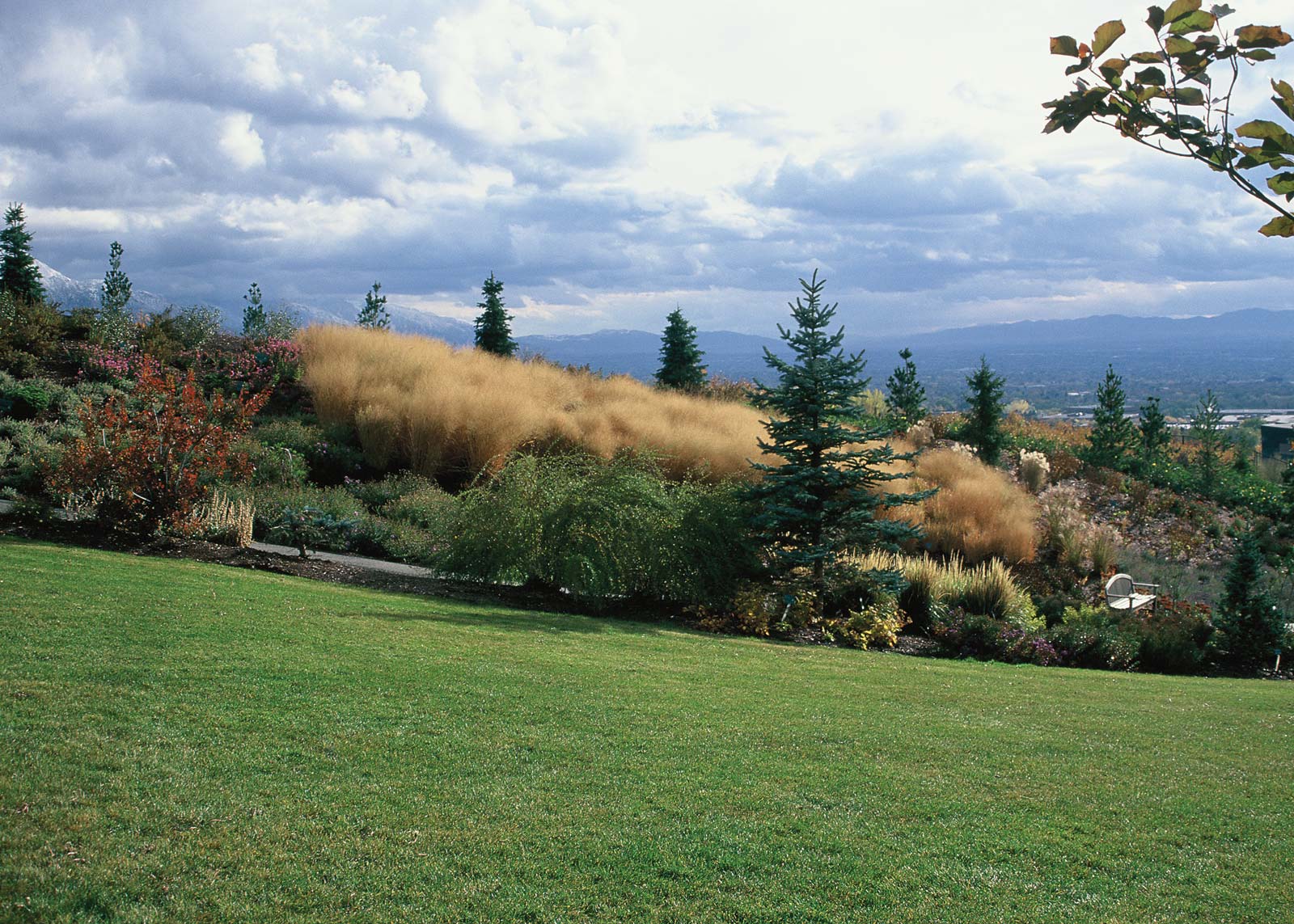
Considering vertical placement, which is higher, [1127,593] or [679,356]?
[679,356]

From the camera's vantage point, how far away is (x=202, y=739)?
512 cm

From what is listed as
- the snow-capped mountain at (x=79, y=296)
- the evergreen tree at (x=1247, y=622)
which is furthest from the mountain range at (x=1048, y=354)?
the evergreen tree at (x=1247, y=622)

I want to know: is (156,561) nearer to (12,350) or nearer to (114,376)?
(114,376)

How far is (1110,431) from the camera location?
24203mm

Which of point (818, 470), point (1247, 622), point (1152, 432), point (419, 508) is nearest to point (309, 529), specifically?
point (419, 508)

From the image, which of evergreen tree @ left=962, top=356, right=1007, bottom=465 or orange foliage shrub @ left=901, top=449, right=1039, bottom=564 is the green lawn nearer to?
orange foliage shrub @ left=901, top=449, right=1039, bottom=564

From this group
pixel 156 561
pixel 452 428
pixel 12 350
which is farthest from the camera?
pixel 12 350

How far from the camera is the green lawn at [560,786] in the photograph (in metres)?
3.94

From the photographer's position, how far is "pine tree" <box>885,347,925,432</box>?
25.5 meters

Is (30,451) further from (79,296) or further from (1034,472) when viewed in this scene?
(79,296)

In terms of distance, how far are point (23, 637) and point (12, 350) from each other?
52.8 ft

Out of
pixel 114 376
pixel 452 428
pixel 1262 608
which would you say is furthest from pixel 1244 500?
pixel 114 376

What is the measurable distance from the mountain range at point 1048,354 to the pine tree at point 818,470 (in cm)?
1278

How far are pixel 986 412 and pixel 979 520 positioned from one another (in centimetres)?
661
